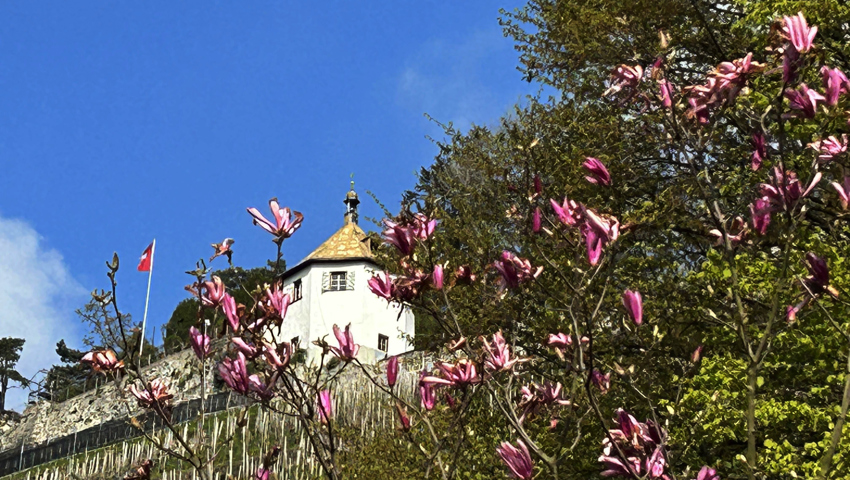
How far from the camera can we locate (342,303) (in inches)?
1394

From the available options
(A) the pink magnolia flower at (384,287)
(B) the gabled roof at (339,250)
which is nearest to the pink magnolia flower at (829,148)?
(A) the pink magnolia flower at (384,287)

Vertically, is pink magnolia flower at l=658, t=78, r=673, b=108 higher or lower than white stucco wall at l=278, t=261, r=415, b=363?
lower

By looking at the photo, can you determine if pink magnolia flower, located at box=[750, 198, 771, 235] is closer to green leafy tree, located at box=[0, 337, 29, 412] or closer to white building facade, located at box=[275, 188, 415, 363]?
white building facade, located at box=[275, 188, 415, 363]

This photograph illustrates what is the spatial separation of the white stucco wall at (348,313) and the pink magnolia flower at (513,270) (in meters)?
30.6

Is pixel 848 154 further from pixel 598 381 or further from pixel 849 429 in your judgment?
pixel 849 429

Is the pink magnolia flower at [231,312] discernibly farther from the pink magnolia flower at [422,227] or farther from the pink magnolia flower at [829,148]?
the pink magnolia flower at [829,148]

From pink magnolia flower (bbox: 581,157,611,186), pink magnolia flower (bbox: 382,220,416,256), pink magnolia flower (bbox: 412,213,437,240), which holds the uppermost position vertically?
pink magnolia flower (bbox: 581,157,611,186)

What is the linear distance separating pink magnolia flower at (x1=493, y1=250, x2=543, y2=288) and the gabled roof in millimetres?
32322

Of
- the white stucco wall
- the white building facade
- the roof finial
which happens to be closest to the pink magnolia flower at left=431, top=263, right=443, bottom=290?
the white building facade

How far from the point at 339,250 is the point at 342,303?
282 cm

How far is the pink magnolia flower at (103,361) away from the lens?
113 inches

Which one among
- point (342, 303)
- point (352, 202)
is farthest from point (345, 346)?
point (352, 202)

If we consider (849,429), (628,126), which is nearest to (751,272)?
(849,429)

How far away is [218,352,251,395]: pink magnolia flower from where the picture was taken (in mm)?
2742
